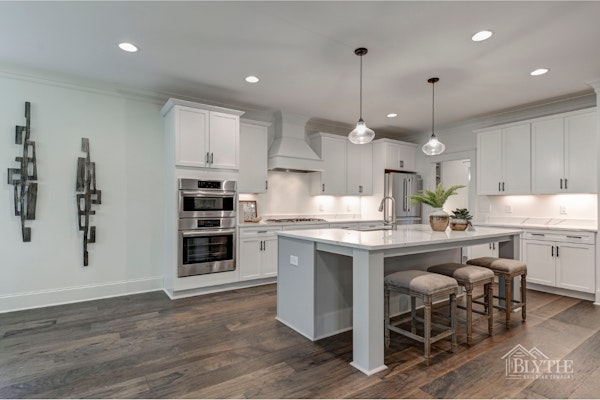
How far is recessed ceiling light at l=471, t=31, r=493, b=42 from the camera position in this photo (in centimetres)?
278

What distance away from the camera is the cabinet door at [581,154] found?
4.09 m

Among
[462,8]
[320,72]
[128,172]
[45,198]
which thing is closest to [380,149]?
[320,72]

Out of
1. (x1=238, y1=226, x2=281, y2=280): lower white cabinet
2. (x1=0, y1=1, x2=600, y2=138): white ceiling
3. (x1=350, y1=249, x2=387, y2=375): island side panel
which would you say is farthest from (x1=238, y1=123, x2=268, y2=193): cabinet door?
(x1=350, y1=249, x2=387, y2=375): island side panel

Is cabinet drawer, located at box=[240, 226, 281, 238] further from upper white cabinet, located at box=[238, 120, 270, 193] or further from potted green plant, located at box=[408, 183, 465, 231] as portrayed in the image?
potted green plant, located at box=[408, 183, 465, 231]

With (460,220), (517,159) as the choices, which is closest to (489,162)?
(517,159)

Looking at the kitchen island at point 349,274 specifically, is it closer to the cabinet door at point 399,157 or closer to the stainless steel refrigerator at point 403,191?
the stainless steel refrigerator at point 403,191

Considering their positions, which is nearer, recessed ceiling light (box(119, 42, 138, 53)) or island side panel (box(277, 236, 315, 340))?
island side panel (box(277, 236, 315, 340))

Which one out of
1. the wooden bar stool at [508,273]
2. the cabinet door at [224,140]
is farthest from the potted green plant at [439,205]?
the cabinet door at [224,140]

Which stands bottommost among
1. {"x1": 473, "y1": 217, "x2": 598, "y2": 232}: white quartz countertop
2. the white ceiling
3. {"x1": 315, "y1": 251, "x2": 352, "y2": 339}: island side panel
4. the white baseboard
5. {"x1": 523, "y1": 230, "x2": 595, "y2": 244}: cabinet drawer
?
the white baseboard

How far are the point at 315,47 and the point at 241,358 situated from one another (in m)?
2.78

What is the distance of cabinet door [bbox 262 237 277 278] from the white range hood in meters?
1.21

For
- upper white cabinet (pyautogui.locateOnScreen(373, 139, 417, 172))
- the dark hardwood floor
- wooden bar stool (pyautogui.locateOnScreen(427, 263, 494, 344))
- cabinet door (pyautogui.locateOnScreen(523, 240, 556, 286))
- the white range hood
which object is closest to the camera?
the dark hardwood floor

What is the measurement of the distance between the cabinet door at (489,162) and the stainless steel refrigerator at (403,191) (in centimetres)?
125

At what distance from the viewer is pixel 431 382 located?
6.99ft
